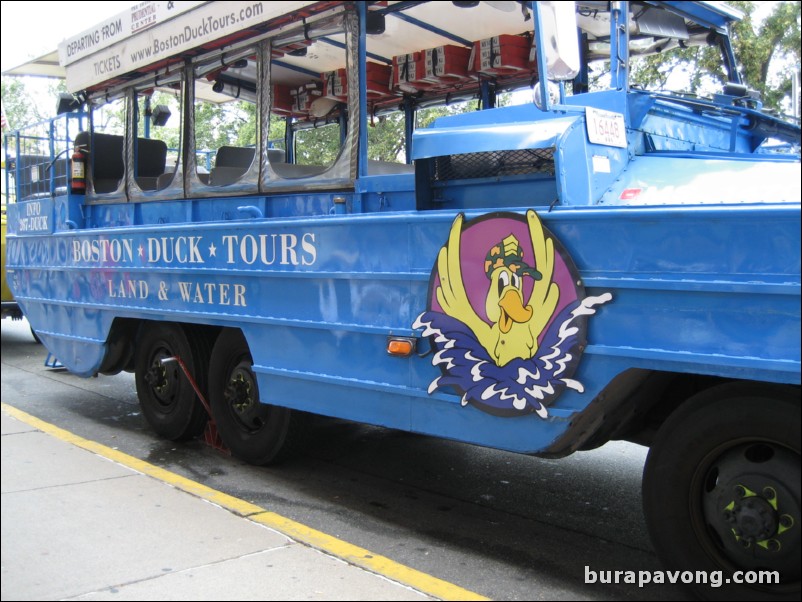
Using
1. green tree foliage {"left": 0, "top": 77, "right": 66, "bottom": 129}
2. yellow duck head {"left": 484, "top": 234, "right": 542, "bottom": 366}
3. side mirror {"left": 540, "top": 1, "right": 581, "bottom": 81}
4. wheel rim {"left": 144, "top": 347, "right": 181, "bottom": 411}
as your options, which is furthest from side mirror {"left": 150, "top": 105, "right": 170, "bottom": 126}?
side mirror {"left": 540, "top": 1, "right": 581, "bottom": 81}

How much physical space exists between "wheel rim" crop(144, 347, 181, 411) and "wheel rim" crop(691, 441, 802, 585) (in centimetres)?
380

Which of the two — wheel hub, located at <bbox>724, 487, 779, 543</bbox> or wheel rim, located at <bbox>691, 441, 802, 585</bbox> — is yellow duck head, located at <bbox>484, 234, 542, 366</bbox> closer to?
wheel rim, located at <bbox>691, 441, 802, 585</bbox>

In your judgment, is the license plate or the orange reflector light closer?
the license plate

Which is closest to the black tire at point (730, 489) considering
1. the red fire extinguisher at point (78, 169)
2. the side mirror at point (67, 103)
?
the red fire extinguisher at point (78, 169)

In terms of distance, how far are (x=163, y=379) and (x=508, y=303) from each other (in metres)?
3.31

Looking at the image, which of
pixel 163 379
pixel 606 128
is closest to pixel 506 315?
pixel 606 128

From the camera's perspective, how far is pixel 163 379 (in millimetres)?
5844

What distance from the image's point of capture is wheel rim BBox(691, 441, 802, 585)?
279cm

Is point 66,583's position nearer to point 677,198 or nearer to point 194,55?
point 677,198

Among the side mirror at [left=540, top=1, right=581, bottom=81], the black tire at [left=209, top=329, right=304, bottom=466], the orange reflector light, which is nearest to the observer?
the side mirror at [left=540, top=1, right=581, bottom=81]

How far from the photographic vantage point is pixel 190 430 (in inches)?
223

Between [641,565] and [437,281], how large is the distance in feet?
5.08

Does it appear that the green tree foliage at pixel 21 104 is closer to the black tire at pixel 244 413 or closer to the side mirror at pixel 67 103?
the side mirror at pixel 67 103

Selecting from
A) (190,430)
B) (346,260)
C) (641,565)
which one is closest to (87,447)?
(190,430)
